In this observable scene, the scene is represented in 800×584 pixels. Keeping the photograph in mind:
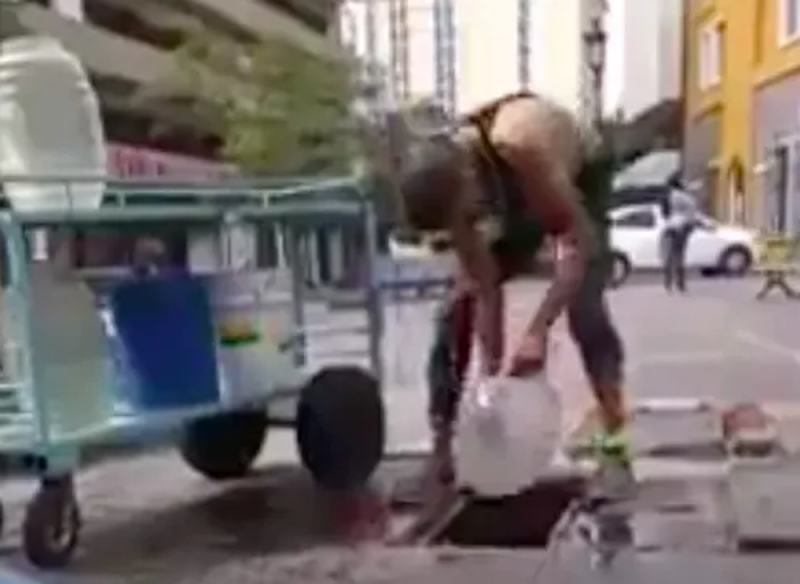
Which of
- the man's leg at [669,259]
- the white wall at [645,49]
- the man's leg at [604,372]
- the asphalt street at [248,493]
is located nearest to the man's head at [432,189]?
the asphalt street at [248,493]

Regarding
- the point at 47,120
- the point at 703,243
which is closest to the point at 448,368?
the point at 47,120

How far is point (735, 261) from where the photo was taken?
2311cm

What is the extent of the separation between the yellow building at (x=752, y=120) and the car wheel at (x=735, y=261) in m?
0.41

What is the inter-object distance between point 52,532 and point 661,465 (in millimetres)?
2103

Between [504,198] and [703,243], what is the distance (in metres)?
18.9

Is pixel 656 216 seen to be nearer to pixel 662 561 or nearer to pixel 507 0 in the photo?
pixel 507 0

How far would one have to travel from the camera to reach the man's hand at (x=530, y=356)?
4906 mm

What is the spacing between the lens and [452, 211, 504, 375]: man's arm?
5094 millimetres

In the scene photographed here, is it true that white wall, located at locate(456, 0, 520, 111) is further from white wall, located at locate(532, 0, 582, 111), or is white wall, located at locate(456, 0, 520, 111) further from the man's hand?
the man's hand

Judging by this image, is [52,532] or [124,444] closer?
[52,532]

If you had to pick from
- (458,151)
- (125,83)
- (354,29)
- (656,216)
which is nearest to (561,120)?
(458,151)

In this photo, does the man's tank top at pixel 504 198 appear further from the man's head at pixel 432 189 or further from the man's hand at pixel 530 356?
the man's hand at pixel 530 356

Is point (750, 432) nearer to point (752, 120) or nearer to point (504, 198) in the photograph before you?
point (504, 198)

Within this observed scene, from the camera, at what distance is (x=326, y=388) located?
5.71 meters
